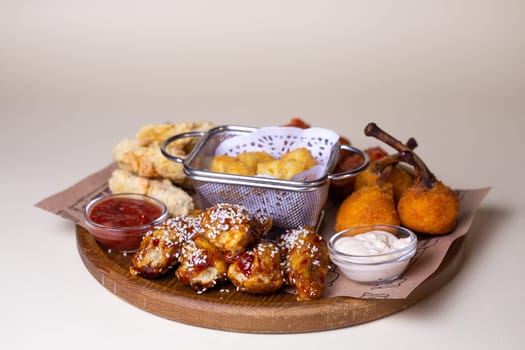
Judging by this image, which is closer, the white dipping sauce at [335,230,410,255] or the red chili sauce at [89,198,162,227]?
the white dipping sauce at [335,230,410,255]

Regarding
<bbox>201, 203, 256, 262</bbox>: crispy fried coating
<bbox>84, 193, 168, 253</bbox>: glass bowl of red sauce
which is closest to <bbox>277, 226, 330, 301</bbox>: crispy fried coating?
<bbox>201, 203, 256, 262</bbox>: crispy fried coating

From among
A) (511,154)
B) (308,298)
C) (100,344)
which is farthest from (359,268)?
(511,154)

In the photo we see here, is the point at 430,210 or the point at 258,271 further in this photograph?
the point at 430,210

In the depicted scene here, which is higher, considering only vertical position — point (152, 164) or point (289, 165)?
point (289, 165)

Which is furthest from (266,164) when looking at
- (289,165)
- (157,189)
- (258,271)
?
(258,271)

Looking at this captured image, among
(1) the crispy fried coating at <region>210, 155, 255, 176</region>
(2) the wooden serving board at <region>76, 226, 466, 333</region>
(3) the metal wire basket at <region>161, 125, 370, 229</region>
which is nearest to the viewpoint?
(2) the wooden serving board at <region>76, 226, 466, 333</region>

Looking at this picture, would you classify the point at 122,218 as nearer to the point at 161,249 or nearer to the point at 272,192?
the point at 161,249

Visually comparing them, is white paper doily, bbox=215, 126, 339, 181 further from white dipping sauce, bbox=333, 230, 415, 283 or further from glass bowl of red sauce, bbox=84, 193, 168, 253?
white dipping sauce, bbox=333, 230, 415, 283

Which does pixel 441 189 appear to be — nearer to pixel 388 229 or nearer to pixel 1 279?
pixel 388 229
